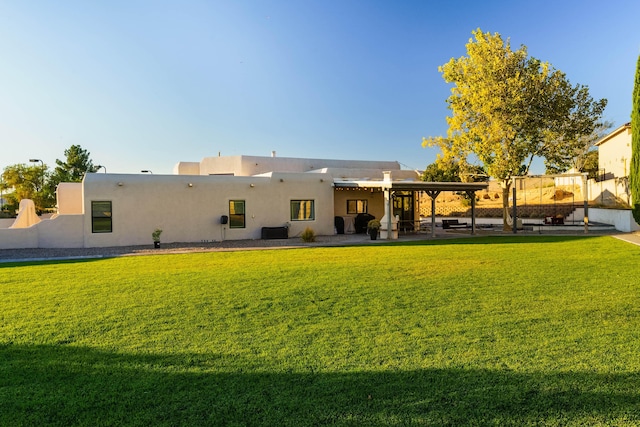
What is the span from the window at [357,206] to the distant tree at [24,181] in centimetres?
2930

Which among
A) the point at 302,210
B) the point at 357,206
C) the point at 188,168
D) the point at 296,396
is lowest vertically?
the point at 296,396

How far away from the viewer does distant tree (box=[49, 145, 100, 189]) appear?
41156mm

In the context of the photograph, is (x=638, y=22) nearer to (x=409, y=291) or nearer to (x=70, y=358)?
(x=409, y=291)

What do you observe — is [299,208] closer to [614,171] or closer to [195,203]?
[195,203]

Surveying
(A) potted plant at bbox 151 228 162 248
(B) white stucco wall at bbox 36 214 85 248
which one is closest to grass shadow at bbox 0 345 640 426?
(A) potted plant at bbox 151 228 162 248

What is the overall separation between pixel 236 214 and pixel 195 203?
6.56 ft

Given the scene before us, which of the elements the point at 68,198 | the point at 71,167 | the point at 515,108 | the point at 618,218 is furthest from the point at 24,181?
the point at 618,218

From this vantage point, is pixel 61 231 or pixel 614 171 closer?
pixel 61 231

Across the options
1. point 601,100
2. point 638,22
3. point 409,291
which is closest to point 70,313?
point 409,291

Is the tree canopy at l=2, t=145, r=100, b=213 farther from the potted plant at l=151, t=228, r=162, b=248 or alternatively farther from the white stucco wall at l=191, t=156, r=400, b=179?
the potted plant at l=151, t=228, r=162, b=248

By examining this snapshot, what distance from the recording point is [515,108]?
75.5ft

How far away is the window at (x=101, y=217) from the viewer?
1817 centimetres

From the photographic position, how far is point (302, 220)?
22.1 m

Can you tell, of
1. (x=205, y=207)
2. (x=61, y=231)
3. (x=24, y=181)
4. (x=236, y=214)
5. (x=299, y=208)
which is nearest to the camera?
(x=61, y=231)
